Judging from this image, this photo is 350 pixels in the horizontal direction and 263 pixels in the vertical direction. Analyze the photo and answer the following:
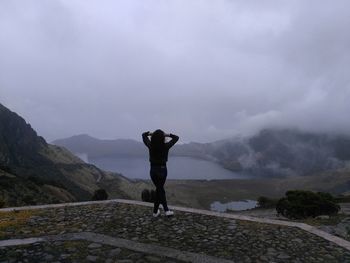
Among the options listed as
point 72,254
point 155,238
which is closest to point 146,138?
point 155,238

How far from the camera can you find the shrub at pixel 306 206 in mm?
22562

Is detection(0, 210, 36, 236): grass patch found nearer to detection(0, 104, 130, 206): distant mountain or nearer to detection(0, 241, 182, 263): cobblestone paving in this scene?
detection(0, 241, 182, 263): cobblestone paving

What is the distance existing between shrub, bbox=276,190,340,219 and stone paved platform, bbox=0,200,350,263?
12887 millimetres

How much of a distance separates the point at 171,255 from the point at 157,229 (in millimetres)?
1839

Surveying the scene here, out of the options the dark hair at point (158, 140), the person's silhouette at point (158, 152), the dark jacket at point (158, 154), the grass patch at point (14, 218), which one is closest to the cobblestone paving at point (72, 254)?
the grass patch at point (14, 218)

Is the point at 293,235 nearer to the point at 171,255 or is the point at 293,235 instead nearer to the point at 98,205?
the point at 171,255

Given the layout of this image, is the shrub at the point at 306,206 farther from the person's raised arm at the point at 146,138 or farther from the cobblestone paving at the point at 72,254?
the cobblestone paving at the point at 72,254

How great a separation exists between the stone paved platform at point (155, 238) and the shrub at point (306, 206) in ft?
42.3

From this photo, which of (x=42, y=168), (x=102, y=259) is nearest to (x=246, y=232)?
(x=102, y=259)

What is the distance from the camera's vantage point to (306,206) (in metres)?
23.2

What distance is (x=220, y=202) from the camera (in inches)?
7520

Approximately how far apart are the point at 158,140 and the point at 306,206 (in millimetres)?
15586

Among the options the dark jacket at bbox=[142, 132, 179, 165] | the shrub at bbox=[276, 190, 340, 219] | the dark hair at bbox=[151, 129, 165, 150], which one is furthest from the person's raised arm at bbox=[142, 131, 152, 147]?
the shrub at bbox=[276, 190, 340, 219]

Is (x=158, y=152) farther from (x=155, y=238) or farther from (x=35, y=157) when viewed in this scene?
(x=35, y=157)
